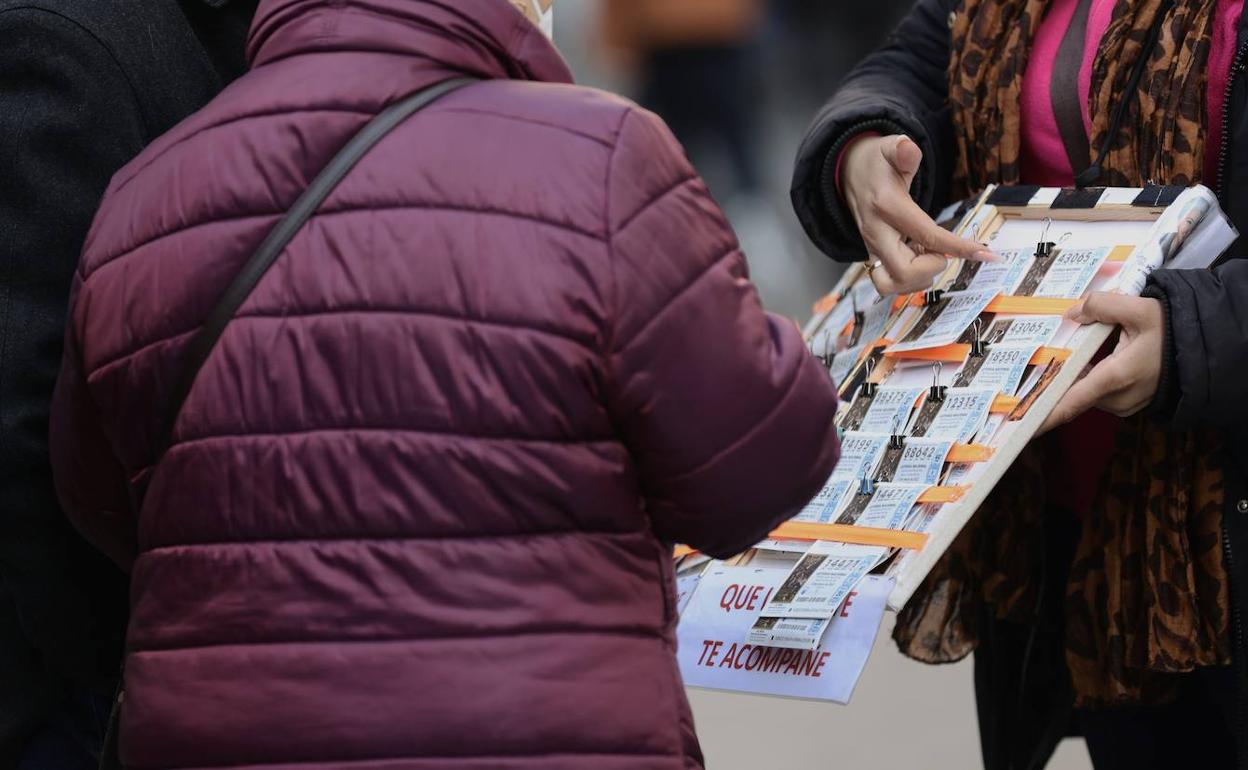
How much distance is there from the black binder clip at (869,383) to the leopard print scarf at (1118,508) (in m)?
0.25

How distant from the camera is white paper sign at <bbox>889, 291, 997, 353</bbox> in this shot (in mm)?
1781

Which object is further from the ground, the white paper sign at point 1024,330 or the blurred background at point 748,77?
the white paper sign at point 1024,330

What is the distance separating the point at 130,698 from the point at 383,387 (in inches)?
14.8

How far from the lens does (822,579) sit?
161cm

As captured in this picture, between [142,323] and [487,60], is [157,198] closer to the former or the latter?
[142,323]

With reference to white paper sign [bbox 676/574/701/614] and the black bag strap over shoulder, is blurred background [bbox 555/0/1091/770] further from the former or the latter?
the black bag strap over shoulder

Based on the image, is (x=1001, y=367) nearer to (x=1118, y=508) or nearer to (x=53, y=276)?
(x=1118, y=508)

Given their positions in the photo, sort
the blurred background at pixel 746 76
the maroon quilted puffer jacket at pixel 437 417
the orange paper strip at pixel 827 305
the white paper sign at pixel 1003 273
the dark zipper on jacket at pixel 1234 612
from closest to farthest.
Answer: the maroon quilted puffer jacket at pixel 437 417
the dark zipper on jacket at pixel 1234 612
the white paper sign at pixel 1003 273
the orange paper strip at pixel 827 305
the blurred background at pixel 746 76

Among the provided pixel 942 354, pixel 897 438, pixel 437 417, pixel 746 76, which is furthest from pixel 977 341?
pixel 746 76

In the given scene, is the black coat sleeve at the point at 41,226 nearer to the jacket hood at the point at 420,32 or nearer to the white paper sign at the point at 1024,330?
the jacket hood at the point at 420,32

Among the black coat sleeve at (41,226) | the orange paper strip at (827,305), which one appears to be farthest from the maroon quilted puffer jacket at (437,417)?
the orange paper strip at (827,305)

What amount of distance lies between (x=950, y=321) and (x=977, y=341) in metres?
0.06

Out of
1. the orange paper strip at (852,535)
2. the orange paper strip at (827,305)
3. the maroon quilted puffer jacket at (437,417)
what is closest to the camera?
the maroon quilted puffer jacket at (437,417)

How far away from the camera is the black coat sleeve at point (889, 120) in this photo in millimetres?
1958
